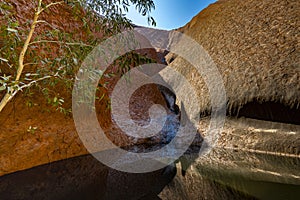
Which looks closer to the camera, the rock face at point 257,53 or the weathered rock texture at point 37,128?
the weathered rock texture at point 37,128

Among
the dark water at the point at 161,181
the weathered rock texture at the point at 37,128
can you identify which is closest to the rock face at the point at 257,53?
the dark water at the point at 161,181

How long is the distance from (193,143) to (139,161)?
226cm

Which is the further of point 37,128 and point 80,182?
point 37,128

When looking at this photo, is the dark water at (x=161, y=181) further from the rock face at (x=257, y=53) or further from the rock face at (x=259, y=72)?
the rock face at (x=257, y=53)

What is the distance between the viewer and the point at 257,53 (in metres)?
4.89

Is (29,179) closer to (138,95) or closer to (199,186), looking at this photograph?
(199,186)

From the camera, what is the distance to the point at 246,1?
6742mm

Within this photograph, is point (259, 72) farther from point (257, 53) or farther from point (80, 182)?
point (80, 182)

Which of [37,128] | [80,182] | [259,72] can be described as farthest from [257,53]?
[37,128]

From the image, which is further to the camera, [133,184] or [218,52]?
[218,52]

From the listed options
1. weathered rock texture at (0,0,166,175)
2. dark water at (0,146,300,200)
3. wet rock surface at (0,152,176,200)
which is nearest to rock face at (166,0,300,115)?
dark water at (0,146,300,200)

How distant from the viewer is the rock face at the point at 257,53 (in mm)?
4086

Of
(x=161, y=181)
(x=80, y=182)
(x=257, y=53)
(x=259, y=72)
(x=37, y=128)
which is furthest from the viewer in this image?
(x=257, y=53)

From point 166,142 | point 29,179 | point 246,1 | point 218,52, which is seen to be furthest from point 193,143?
point 246,1
